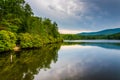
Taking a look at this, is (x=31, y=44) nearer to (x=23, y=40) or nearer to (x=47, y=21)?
(x=23, y=40)

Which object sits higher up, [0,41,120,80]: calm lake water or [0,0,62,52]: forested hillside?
[0,0,62,52]: forested hillside

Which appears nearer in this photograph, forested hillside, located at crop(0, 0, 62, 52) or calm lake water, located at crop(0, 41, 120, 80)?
calm lake water, located at crop(0, 41, 120, 80)

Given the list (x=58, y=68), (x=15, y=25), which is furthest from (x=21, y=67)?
(x=15, y=25)

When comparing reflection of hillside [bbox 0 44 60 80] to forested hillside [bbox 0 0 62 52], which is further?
forested hillside [bbox 0 0 62 52]

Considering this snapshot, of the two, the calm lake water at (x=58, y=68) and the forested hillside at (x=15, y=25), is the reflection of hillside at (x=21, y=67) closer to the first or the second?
the calm lake water at (x=58, y=68)

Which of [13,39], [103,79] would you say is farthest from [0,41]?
[103,79]

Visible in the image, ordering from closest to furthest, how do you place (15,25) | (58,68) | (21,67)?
(58,68), (21,67), (15,25)

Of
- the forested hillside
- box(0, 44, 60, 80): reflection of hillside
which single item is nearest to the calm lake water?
box(0, 44, 60, 80): reflection of hillside

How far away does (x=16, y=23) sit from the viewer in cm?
4953

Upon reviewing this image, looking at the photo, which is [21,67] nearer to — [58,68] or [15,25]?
[58,68]

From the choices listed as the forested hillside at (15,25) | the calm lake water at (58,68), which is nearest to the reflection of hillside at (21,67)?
the calm lake water at (58,68)

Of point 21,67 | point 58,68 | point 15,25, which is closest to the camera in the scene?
point 58,68

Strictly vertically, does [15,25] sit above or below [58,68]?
above

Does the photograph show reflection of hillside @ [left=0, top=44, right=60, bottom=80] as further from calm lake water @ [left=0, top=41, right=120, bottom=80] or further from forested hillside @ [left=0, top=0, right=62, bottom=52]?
forested hillside @ [left=0, top=0, right=62, bottom=52]
